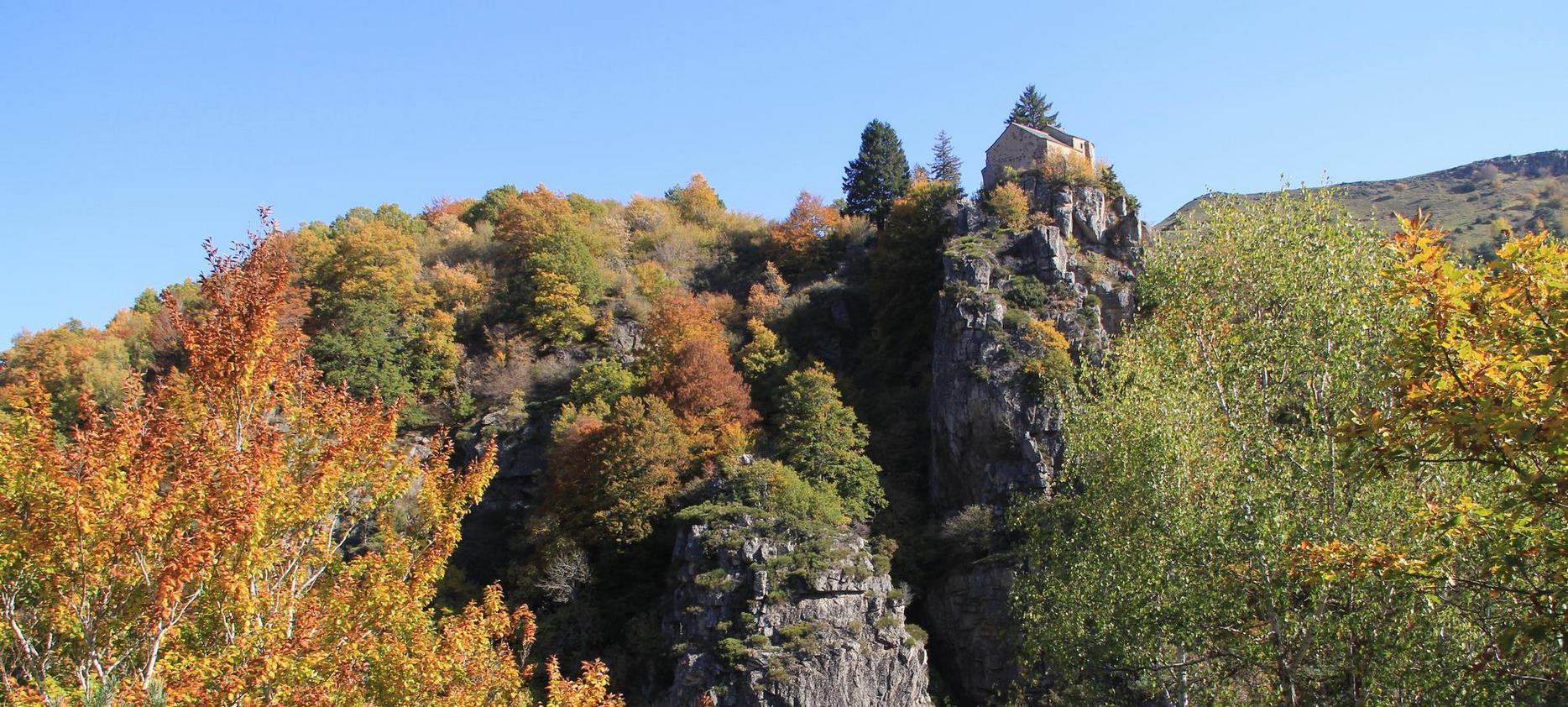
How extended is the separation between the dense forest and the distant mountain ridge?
129 ft

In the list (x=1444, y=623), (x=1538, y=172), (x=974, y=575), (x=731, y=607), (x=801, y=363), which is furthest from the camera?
(x=1538, y=172)

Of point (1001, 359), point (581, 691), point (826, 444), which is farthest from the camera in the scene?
point (1001, 359)

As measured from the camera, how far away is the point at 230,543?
25.8ft

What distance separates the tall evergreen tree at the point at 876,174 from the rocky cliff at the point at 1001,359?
14284mm

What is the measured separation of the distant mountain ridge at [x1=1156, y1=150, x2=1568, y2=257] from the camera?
→ 236ft

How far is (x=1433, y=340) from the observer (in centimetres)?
684

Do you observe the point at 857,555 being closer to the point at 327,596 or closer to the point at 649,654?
the point at 649,654

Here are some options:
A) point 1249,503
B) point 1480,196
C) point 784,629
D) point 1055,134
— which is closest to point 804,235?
point 1055,134

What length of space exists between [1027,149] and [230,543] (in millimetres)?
46099

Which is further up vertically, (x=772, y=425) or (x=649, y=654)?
(x=772, y=425)

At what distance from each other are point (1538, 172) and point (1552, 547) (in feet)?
351

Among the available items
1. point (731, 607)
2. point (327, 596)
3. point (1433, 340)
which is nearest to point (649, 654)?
point (731, 607)

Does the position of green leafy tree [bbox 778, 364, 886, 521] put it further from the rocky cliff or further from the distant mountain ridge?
the distant mountain ridge

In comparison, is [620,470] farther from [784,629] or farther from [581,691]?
[581,691]
